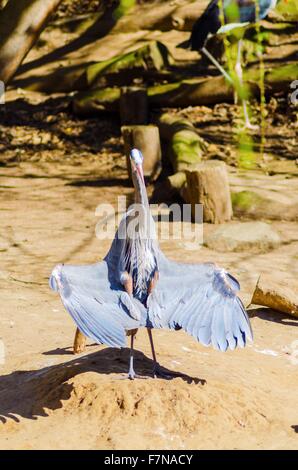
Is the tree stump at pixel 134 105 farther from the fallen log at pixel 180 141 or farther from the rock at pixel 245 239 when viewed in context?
the rock at pixel 245 239

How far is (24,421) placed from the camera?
14.0 ft

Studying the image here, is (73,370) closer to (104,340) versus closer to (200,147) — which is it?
(104,340)

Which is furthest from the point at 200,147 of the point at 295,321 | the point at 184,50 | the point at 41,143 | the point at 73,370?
the point at 73,370

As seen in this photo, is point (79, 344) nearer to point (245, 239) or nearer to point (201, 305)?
point (201, 305)

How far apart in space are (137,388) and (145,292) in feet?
1.45

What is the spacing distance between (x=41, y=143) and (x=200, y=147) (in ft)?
7.94

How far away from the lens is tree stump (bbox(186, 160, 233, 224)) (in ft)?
28.1

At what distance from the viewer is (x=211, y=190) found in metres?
8.61

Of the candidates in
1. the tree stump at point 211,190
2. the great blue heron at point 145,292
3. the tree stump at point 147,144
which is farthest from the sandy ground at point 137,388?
the tree stump at point 147,144

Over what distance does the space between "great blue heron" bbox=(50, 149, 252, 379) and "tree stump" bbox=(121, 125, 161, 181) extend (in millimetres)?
5667

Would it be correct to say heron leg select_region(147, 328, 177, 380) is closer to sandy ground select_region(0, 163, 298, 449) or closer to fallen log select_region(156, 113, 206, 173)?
sandy ground select_region(0, 163, 298, 449)

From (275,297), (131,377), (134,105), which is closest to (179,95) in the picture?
(134,105)
